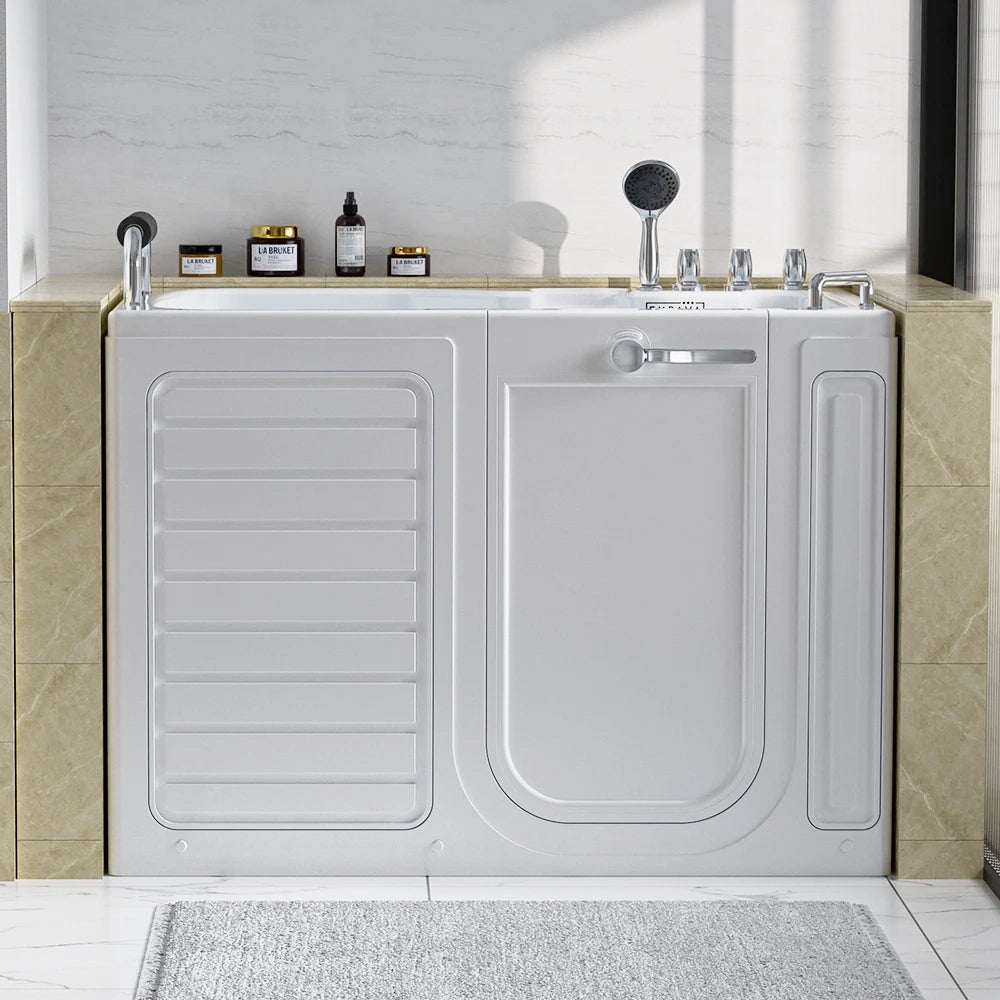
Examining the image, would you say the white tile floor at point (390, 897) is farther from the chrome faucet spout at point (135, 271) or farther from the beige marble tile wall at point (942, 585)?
the chrome faucet spout at point (135, 271)

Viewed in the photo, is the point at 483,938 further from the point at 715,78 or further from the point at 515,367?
the point at 715,78

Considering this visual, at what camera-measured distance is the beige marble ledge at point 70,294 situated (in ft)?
6.71

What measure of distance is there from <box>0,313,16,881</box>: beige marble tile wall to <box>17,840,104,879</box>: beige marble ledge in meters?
0.02

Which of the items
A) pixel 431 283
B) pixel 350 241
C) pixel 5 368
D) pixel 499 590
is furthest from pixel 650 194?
pixel 5 368

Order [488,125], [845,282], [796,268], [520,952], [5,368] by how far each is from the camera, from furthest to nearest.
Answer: [488,125], [796,268], [845,282], [5,368], [520,952]

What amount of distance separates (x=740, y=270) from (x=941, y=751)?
2.81ft

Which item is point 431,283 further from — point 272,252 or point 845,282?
point 845,282

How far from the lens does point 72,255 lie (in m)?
2.59

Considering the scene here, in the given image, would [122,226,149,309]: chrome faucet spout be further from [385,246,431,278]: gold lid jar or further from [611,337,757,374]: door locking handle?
[611,337,757,374]: door locking handle

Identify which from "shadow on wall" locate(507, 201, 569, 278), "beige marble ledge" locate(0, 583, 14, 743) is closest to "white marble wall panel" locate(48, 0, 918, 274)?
"shadow on wall" locate(507, 201, 569, 278)

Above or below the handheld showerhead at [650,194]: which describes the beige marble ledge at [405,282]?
below

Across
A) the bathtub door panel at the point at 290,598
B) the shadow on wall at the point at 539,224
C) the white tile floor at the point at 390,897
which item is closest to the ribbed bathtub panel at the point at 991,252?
the white tile floor at the point at 390,897

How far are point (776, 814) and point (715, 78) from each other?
1.29m

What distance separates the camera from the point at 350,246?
2.55 m
